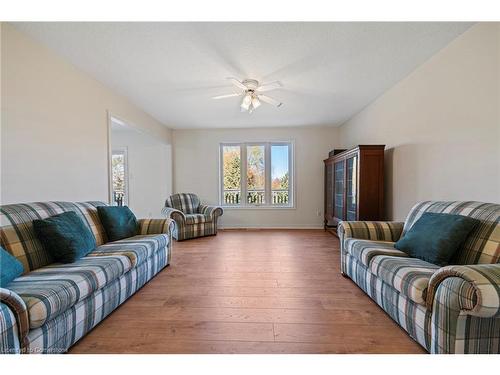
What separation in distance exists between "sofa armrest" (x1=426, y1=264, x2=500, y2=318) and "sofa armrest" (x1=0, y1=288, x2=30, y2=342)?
2.06 meters

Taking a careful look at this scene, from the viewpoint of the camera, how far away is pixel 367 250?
201 cm

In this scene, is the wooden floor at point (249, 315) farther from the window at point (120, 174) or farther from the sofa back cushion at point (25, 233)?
the window at point (120, 174)

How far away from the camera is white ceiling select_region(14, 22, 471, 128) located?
76.6 inches

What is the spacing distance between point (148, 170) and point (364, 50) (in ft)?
16.7

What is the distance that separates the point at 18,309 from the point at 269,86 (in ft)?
9.81

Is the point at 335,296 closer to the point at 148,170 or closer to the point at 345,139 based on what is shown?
the point at 345,139

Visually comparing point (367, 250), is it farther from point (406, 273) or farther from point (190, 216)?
point (190, 216)

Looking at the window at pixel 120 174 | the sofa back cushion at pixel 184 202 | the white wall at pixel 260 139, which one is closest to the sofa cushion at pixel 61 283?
the sofa back cushion at pixel 184 202

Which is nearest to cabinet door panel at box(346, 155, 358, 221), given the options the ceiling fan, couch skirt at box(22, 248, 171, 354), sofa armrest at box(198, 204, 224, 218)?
the ceiling fan

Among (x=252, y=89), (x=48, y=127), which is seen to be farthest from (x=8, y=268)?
(x=252, y=89)

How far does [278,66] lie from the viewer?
252 cm

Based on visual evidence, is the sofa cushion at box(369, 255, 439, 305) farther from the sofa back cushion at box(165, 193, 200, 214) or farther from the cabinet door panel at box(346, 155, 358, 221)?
the sofa back cushion at box(165, 193, 200, 214)

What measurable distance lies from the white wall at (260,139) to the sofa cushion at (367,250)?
304cm

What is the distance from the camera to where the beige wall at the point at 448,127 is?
1841mm
